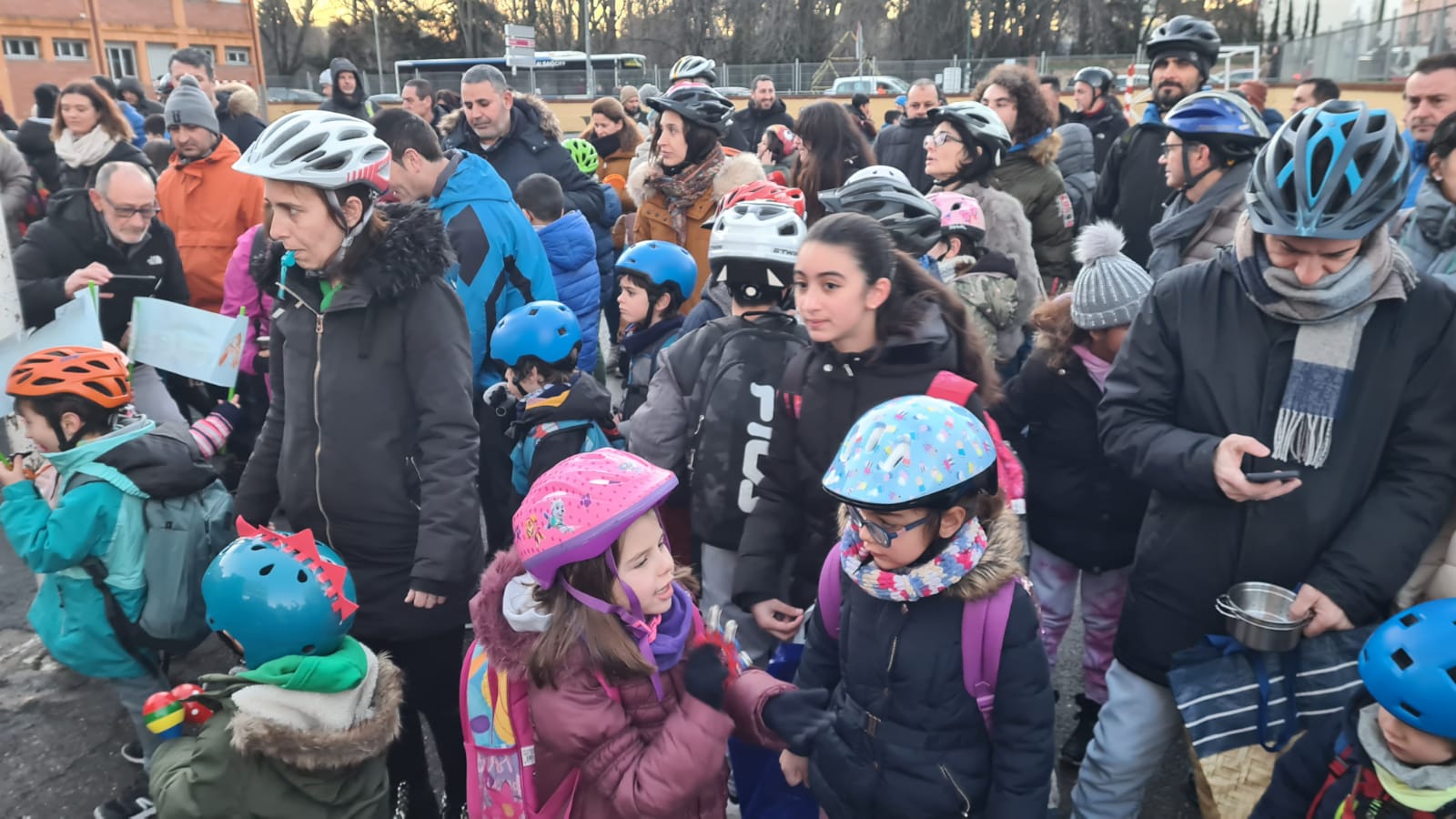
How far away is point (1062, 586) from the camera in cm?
389

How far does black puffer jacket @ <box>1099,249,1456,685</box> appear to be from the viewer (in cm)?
241

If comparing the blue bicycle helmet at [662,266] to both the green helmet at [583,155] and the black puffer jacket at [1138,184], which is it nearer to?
the black puffer jacket at [1138,184]

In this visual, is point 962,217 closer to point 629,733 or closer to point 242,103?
point 629,733

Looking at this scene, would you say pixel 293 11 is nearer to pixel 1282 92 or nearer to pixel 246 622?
pixel 1282 92

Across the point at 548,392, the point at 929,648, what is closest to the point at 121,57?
the point at 548,392

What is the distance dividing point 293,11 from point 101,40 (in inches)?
762

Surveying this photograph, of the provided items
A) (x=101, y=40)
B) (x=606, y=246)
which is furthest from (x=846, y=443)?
(x=101, y=40)

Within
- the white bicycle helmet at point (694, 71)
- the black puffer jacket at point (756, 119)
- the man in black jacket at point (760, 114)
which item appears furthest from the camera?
the black puffer jacket at point (756, 119)

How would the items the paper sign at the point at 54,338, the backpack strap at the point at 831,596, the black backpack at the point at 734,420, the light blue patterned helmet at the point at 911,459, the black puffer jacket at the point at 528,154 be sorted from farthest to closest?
the black puffer jacket at the point at 528,154 → the paper sign at the point at 54,338 → the black backpack at the point at 734,420 → the backpack strap at the point at 831,596 → the light blue patterned helmet at the point at 911,459

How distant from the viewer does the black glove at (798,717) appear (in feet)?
7.42

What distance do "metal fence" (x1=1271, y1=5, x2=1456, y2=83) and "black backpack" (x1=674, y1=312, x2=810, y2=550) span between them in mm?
15017

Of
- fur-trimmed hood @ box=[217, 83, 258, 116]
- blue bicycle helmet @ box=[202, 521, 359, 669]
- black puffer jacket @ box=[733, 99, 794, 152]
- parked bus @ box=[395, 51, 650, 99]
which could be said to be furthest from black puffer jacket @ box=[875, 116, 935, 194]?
parked bus @ box=[395, 51, 650, 99]

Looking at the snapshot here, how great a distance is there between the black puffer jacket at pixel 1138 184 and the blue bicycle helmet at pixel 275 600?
16.8 ft

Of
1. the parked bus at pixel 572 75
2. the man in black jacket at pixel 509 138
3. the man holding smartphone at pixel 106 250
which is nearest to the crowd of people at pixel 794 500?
the man holding smartphone at pixel 106 250
